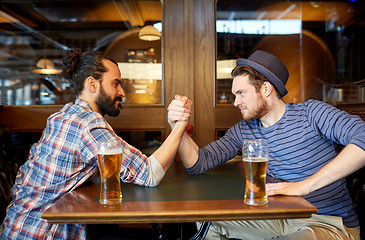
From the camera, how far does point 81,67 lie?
1.80 m

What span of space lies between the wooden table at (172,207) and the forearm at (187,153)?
20 centimetres

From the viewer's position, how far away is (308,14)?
217 inches

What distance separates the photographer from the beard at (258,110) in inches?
66.2

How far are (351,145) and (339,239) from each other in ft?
1.32

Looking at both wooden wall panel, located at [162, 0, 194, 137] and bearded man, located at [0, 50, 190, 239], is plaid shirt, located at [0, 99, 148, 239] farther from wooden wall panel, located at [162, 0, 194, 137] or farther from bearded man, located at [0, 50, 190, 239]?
wooden wall panel, located at [162, 0, 194, 137]

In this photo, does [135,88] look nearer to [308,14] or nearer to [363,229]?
[363,229]

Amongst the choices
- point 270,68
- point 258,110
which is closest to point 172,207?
point 258,110

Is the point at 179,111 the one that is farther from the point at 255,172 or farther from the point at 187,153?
the point at 255,172

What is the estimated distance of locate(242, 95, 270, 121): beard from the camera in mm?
1683

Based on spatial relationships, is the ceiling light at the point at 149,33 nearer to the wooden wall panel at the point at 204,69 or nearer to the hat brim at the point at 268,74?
the wooden wall panel at the point at 204,69

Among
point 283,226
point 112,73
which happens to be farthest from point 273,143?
point 112,73

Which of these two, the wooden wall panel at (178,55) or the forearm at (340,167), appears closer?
the forearm at (340,167)

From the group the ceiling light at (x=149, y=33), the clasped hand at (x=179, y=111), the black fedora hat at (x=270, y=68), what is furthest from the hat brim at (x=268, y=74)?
the ceiling light at (x=149, y=33)

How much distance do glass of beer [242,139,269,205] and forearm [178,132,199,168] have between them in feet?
1.55
